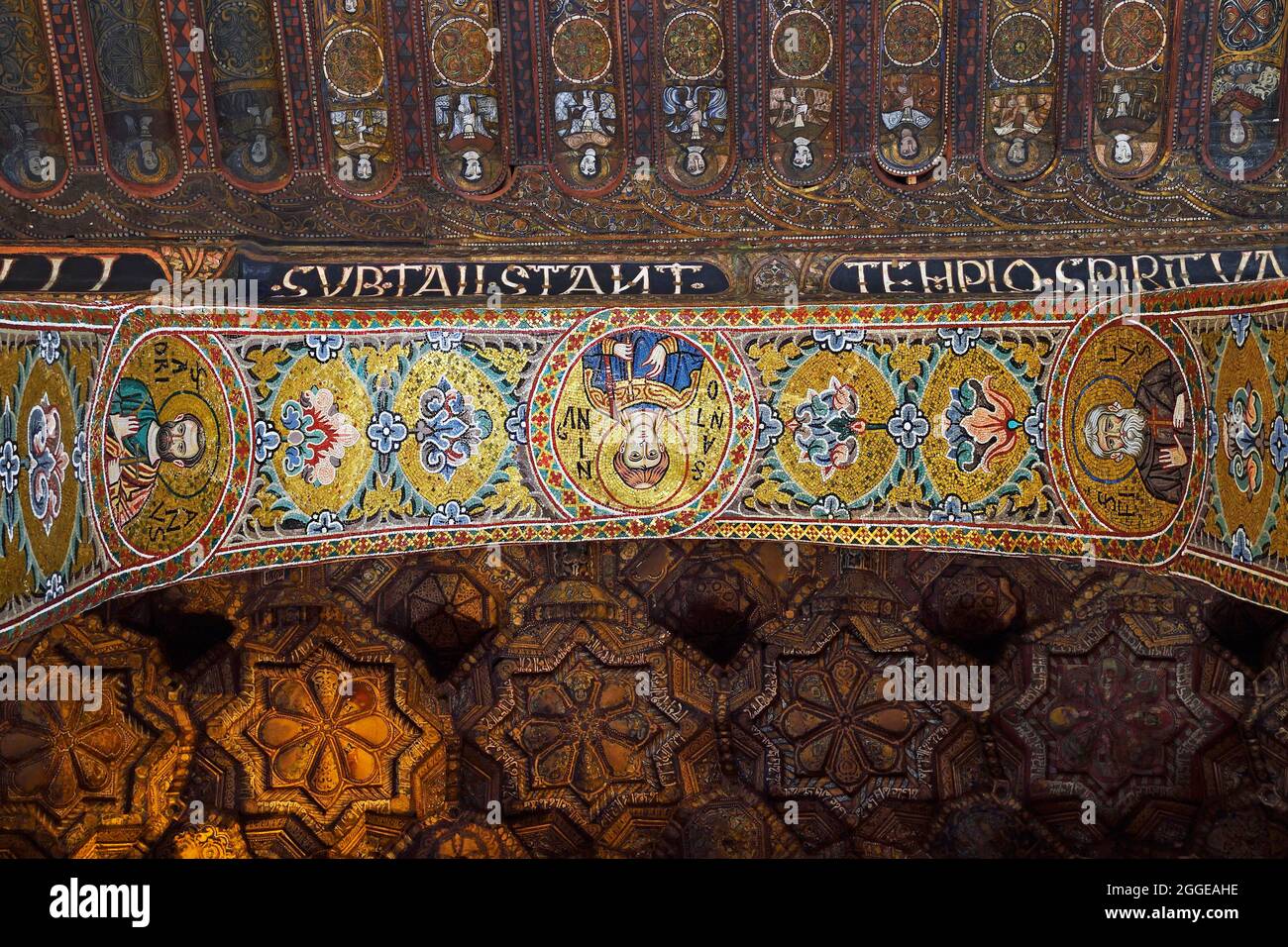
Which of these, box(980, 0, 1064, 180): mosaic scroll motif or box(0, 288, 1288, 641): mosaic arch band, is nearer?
box(0, 288, 1288, 641): mosaic arch band

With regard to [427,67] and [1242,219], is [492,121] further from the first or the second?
[1242,219]

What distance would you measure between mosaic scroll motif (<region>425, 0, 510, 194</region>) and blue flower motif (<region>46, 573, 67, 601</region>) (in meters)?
3.55

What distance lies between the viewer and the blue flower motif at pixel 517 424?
269 inches

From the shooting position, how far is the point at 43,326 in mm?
5324

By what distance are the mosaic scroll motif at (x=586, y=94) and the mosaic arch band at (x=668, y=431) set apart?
A: 1176 mm

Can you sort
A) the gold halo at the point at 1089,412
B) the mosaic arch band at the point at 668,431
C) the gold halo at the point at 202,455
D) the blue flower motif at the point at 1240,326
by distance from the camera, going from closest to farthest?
the blue flower motif at the point at 1240,326, the gold halo at the point at 202,455, the mosaic arch band at the point at 668,431, the gold halo at the point at 1089,412

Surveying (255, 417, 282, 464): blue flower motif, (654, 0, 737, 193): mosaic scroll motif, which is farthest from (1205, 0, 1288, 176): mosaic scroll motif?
(255, 417, 282, 464): blue flower motif

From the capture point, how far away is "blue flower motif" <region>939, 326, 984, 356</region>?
21.9ft

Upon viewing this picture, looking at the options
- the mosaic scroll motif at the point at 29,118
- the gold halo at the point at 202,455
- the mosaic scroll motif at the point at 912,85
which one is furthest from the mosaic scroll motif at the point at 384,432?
the mosaic scroll motif at the point at 912,85

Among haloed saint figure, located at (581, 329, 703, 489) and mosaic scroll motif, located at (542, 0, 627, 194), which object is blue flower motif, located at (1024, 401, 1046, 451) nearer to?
haloed saint figure, located at (581, 329, 703, 489)

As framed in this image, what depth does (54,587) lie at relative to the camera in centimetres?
529

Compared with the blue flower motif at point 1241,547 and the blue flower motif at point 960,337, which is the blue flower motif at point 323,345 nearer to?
the blue flower motif at point 960,337

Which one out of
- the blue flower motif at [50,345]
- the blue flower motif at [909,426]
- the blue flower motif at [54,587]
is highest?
the blue flower motif at [50,345]

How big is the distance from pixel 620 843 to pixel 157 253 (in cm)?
518
